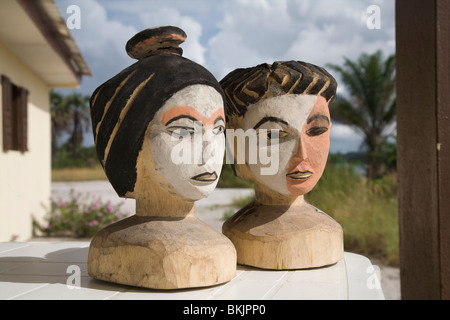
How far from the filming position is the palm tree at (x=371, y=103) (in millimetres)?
12219

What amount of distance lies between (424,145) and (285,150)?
2.05 ft

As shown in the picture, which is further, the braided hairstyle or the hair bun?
the braided hairstyle

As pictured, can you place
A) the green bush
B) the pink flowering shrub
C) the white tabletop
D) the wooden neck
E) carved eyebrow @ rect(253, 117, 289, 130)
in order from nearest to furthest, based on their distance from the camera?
the white tabletop → the wooden neck → carved eyebrow @ rect(253, 117, 289, 130) → the green bush → the pink flowering shrub

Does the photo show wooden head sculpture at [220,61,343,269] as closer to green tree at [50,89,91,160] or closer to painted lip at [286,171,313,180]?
painted lip at [286,171,313,180]

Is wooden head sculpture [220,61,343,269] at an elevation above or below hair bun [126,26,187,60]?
below

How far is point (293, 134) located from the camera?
6.89 feet

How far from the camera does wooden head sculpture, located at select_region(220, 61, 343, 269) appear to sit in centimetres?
210

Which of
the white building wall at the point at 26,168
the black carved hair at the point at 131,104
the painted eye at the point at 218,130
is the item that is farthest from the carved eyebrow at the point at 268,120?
the white building wall at the point at 26,168

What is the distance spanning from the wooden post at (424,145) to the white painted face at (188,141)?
0.94 meters

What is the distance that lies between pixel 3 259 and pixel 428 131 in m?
2.32

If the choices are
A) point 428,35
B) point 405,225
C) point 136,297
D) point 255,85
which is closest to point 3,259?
point 136,297

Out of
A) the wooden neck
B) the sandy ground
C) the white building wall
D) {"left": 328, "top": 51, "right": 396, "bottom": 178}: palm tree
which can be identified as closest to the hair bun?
the wooden neck

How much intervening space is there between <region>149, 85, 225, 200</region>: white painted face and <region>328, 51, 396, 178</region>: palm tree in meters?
10.7

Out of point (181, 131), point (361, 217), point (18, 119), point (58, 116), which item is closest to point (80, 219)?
point (18, 119)
